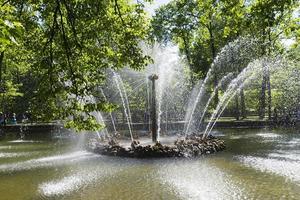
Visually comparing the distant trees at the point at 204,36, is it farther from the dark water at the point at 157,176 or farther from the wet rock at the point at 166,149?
the dark water at the point at 157,176

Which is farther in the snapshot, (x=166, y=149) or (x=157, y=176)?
(x=166, y=149)

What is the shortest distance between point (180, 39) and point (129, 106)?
11.0m

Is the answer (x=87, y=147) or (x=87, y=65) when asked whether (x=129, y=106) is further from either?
(x=87, y=65)

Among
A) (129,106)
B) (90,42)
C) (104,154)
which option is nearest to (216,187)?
(90,42)

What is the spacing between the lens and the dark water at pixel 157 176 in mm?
9484

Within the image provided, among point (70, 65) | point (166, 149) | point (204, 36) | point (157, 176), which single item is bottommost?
point (157, 176)

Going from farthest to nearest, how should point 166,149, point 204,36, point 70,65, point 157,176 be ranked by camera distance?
point 204,36, point 166,149, point 157,176, point 70,65

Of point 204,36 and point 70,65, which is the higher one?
point 204,36

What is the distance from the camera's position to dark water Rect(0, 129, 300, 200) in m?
9.48

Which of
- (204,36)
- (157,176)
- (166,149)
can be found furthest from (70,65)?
(204,36)

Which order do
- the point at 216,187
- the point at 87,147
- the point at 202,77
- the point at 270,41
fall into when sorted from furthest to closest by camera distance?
the point at 202,77 → the point at 270,41 → the point at 87,147 → the point at 216,187

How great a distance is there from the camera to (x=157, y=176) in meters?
11.6

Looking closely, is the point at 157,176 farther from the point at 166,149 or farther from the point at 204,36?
the point at 204,36

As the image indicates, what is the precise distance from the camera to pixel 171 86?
3962 cm
